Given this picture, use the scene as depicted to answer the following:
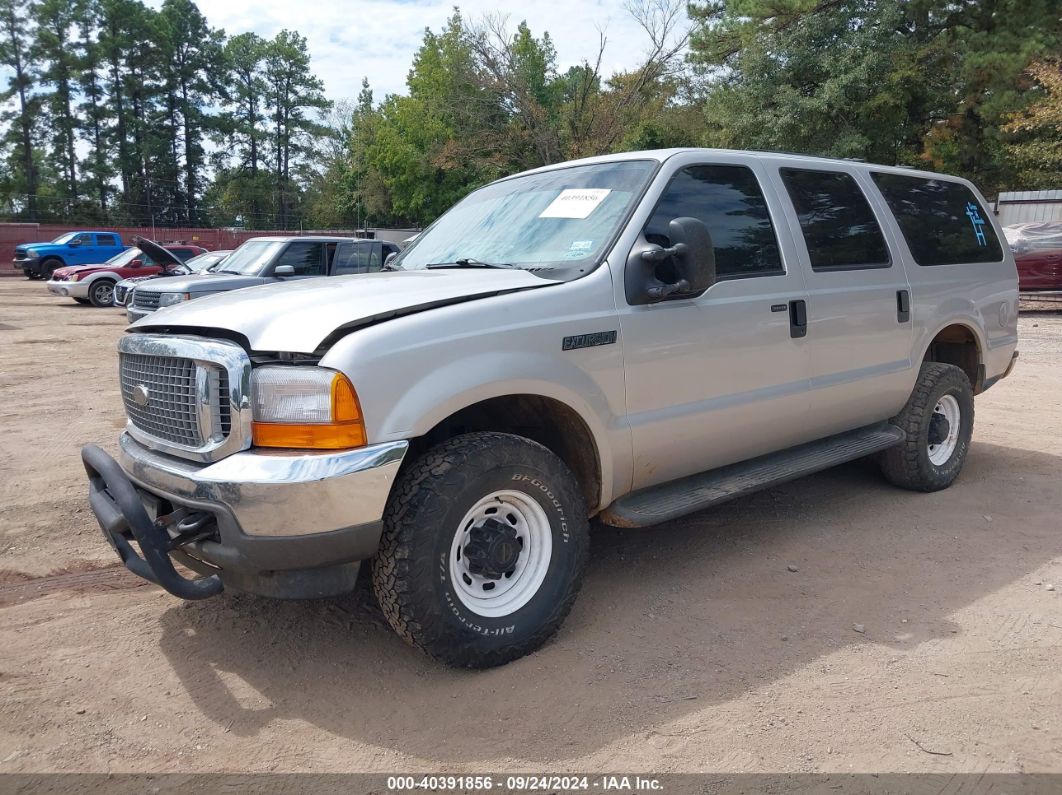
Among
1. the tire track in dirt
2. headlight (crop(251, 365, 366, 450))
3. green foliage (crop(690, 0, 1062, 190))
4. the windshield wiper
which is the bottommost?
the tire track in dirt

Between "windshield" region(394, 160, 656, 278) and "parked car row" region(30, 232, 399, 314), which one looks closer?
"windshield" region(394, 160, 656, 278)

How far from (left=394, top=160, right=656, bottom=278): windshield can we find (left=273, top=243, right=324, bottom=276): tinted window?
7.99 metres

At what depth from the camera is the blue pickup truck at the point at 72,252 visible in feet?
95.0

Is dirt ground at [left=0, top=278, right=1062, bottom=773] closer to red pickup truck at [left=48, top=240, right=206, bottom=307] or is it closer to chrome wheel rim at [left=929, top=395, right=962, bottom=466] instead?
chrome wheel rim at [left=929, top=395, right=962, bottom=466]

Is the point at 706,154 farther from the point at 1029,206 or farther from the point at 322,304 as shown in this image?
the point at 1029,206

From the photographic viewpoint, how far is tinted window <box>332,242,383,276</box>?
12242 mm

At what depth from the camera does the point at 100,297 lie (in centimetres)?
2006

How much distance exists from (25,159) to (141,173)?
278 inches

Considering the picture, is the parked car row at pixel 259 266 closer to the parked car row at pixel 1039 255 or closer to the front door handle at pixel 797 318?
the front door handle at pixel 797 318

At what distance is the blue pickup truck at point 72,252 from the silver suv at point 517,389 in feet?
94.8

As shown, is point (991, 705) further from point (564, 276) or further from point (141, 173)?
point (141, 173)

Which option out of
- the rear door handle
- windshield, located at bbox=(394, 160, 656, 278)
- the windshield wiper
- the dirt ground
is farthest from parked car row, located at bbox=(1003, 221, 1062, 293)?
the windshield wiper

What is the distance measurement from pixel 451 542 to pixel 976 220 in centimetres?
471

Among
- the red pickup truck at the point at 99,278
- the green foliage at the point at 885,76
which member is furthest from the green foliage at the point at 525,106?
the red pickup truck at the point at 99,278
